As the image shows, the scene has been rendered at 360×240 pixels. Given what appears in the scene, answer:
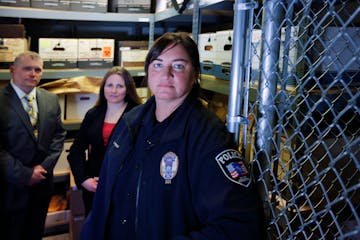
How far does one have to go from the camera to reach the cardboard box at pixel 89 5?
8.96 ft

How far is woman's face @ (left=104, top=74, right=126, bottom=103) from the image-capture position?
2.04m

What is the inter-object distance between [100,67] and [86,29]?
0.62 m

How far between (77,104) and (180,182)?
2135 mm

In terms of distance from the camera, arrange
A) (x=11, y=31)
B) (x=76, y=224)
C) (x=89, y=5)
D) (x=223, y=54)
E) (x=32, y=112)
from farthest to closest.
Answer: (x=89, y=5) < (x=76, y=224) < (x=11, y=31) < (x=32, y=112) < (x=223, y=54)

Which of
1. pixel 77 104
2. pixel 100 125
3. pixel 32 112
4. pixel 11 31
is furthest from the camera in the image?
pixel 77 104

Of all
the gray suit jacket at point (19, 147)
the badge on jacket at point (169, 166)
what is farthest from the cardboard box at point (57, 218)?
the badge on jacket at point (169, 166)

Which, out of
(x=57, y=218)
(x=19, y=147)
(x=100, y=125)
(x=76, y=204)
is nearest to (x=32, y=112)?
(x=19, y=147)

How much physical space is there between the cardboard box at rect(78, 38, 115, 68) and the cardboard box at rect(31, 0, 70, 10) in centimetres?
29

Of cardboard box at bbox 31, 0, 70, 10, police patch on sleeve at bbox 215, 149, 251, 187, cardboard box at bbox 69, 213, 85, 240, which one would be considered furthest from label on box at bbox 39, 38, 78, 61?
police patch on sleeve at bbox 215, 149, 251, 187

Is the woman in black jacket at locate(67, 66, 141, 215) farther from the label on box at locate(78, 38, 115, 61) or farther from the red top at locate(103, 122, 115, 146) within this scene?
the label on box at locate(78, 38, 115, 61)

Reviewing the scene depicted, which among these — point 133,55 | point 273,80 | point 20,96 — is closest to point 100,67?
point 133,55

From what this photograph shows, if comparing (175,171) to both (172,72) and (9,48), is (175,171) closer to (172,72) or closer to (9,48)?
(172,72)

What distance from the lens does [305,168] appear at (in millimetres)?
1318

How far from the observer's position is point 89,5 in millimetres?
2760
